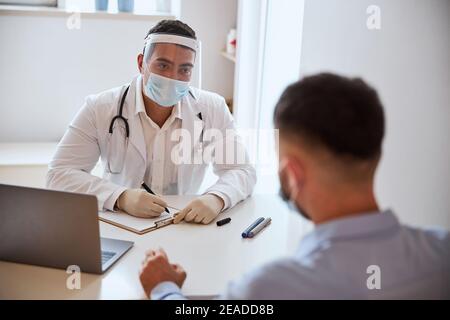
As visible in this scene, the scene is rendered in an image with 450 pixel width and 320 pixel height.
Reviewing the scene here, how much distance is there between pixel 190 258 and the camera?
1259 millimetres

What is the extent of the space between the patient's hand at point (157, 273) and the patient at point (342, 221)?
10.4 inches

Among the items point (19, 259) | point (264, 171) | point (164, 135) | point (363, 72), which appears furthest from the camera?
point (264, 171)

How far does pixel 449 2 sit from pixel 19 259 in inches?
46.1

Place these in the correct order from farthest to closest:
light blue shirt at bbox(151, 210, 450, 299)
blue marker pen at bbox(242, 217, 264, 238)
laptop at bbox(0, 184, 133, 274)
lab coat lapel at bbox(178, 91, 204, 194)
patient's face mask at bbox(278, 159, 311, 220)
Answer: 1. lab coat lapel at bbox(178, 91, 204, 194)
2. blue marker pen at bbox(242, 217, 264, 238)
3. laptop at bbox(0, 184, 133, 274)
4. patient's face mask at bbox(278, 159, 311, 220)
5. light blue shirt at bbox(151, 210, 450, 299)

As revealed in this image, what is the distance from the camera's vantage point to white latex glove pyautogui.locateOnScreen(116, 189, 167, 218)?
1478 millimetres

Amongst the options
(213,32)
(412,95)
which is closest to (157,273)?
(412,95)

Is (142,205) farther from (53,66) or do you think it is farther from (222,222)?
(53,66)

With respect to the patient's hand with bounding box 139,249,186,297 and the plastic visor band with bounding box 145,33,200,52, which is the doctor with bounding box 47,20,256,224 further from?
the patient's hand with bounding box 139,249,186,297

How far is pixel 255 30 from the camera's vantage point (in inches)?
116

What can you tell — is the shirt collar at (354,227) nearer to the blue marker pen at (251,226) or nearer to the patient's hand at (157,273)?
the patient's hand at (157,273)

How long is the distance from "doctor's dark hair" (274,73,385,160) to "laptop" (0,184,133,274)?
1.80 feet

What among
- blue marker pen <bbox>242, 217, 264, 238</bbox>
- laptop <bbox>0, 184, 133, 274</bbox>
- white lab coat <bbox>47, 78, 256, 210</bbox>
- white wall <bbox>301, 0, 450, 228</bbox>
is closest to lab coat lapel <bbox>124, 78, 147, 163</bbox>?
white lab coat <bbox>47, 78, 256, 210</bbox>

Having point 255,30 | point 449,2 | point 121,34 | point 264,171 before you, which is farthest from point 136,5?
point 449,2

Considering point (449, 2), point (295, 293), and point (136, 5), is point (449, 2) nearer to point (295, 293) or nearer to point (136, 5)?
point (295, 293)
